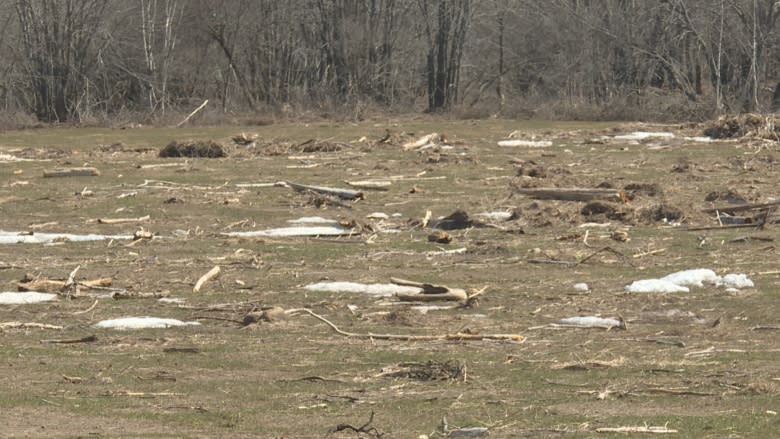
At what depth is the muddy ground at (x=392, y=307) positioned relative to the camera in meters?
7.44

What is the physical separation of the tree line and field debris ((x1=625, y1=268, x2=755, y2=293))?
28.7 meters

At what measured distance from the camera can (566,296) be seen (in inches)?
475

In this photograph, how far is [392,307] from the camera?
11562mm

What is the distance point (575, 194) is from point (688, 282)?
6922mm

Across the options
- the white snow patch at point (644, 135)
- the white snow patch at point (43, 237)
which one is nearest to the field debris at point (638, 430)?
the white snow patch at point (43, 237)

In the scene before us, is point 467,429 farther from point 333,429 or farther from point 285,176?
point 285,176

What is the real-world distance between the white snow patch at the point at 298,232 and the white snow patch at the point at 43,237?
1.53 m

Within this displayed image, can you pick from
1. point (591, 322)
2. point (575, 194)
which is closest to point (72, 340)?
point (591, 322)

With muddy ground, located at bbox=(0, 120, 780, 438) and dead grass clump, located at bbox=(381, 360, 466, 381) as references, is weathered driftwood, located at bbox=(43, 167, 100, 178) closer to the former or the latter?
muddy ground, located at bbox=(0, 120, 780, 438)

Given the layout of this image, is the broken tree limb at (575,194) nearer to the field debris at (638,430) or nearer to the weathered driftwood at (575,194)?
the weathered driftwood at (575,194)

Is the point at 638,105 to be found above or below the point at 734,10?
below

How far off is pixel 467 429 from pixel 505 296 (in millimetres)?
5536

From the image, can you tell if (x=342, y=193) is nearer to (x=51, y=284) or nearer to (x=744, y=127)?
(x=51, y=284)

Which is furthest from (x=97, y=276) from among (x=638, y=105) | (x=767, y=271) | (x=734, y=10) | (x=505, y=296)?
(x=734, y=10)
